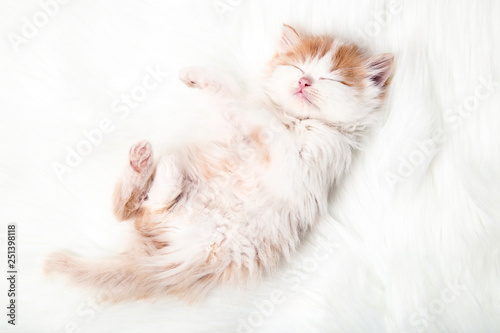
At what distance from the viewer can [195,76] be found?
1.27 metres

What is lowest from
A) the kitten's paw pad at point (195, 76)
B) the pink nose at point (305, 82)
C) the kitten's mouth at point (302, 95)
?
the kitten's paw pad at point (195, 76)

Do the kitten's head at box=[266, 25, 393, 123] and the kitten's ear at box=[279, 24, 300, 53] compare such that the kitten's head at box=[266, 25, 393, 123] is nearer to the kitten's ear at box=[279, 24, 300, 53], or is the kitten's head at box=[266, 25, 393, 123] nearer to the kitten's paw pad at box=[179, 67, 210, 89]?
the kitten's ear at box=[279, 24, 300, 53]

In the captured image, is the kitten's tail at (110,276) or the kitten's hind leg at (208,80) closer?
the kitten's tail at (110,276)

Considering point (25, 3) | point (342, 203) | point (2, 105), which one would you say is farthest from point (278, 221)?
point (25, 3)

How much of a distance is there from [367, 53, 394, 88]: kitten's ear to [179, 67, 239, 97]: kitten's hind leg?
39 cm

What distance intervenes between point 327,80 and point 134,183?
1.93 feet

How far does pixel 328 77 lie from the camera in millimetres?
1240

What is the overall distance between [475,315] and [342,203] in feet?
1.48

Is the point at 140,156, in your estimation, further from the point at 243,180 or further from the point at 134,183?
the point at 243,180

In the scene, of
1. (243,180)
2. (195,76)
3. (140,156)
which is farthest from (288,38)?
(140,156)

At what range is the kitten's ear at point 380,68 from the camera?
4.14ft

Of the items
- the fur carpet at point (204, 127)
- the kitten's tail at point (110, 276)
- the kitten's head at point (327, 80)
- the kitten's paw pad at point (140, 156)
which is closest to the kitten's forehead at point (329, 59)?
the kitten's head at point (327, 80)

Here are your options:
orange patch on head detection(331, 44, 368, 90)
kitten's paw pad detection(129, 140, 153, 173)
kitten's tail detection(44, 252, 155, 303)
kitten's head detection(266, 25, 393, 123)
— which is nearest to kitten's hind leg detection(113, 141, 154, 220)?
kitten's paw pad detection(129, 140, 153, 173)

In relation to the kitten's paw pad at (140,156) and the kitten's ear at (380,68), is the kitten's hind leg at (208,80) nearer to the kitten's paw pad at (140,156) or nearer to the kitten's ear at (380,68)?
the kitten's paw pad at (140,156)
